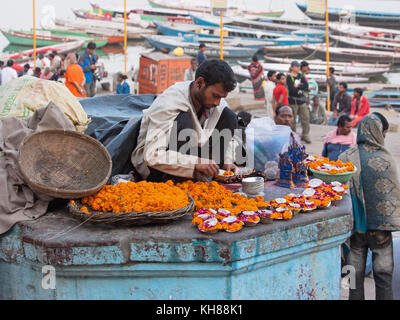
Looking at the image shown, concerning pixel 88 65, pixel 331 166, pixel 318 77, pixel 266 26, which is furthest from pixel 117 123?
pixel 266 26

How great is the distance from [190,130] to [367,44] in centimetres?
3177

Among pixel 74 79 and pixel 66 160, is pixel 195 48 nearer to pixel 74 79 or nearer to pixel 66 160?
pixel 74 79

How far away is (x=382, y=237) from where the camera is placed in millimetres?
3951

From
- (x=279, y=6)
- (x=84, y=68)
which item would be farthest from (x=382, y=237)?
(x=279, y=6)

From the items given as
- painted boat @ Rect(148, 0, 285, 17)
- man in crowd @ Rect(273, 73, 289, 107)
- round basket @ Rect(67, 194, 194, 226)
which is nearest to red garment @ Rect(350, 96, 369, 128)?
man in crowd @ Rect(273, 73, 289, 107)

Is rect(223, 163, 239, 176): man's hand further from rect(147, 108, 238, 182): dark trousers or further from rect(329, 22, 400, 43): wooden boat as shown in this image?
rect(329, 22, 400, 43): wooden boat

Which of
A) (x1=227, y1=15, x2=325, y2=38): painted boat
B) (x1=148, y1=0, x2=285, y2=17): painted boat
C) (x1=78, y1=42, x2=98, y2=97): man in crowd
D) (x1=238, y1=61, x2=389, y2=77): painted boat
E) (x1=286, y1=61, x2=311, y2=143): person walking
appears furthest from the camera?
(x1=148, y1=0, x2=285, y2=17): painted boat

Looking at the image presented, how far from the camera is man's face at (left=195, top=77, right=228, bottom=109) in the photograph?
138 inches

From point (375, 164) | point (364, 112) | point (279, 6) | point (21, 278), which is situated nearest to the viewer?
point (21, 278)

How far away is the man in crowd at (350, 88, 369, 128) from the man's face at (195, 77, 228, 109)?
6797 millimetres

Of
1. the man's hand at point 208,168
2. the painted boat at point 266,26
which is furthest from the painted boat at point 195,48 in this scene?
the man's hand at point 208,168

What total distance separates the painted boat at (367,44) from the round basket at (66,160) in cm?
3161

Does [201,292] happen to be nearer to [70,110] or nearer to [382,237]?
[382,237]

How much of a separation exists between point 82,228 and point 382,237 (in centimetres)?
222
